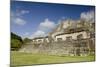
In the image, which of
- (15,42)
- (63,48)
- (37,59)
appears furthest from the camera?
(63,48)

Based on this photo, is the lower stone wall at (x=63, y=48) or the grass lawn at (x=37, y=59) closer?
the grass lawn at (x=37, y=59)

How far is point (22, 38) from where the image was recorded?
2.62m

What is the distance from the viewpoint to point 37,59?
106 inches

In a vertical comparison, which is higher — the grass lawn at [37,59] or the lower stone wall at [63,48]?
the lower stone wall at [63,48]

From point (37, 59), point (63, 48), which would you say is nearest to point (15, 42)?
point (37, 59)

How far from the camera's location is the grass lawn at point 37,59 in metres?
2.57

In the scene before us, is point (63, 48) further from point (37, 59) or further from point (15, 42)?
point (15, 42)

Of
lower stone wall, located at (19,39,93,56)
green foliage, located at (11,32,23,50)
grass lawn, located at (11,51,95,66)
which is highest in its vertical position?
green foliage, located at (11,32,23,50)

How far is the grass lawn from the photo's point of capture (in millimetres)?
2568

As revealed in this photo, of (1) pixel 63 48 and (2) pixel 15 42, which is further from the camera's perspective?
(1) pixel 63 48

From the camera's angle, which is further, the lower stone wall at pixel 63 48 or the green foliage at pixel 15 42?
the lower stone wall at pixel 63 48

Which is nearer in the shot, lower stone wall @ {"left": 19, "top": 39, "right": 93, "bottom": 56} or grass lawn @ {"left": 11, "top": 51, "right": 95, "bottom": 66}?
grass lawn @ {"left": 11, "top": 51, "right": 95, "bottom": 66}

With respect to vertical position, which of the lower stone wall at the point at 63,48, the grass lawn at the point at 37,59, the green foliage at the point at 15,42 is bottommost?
the grass lawn at the point at 37,59
